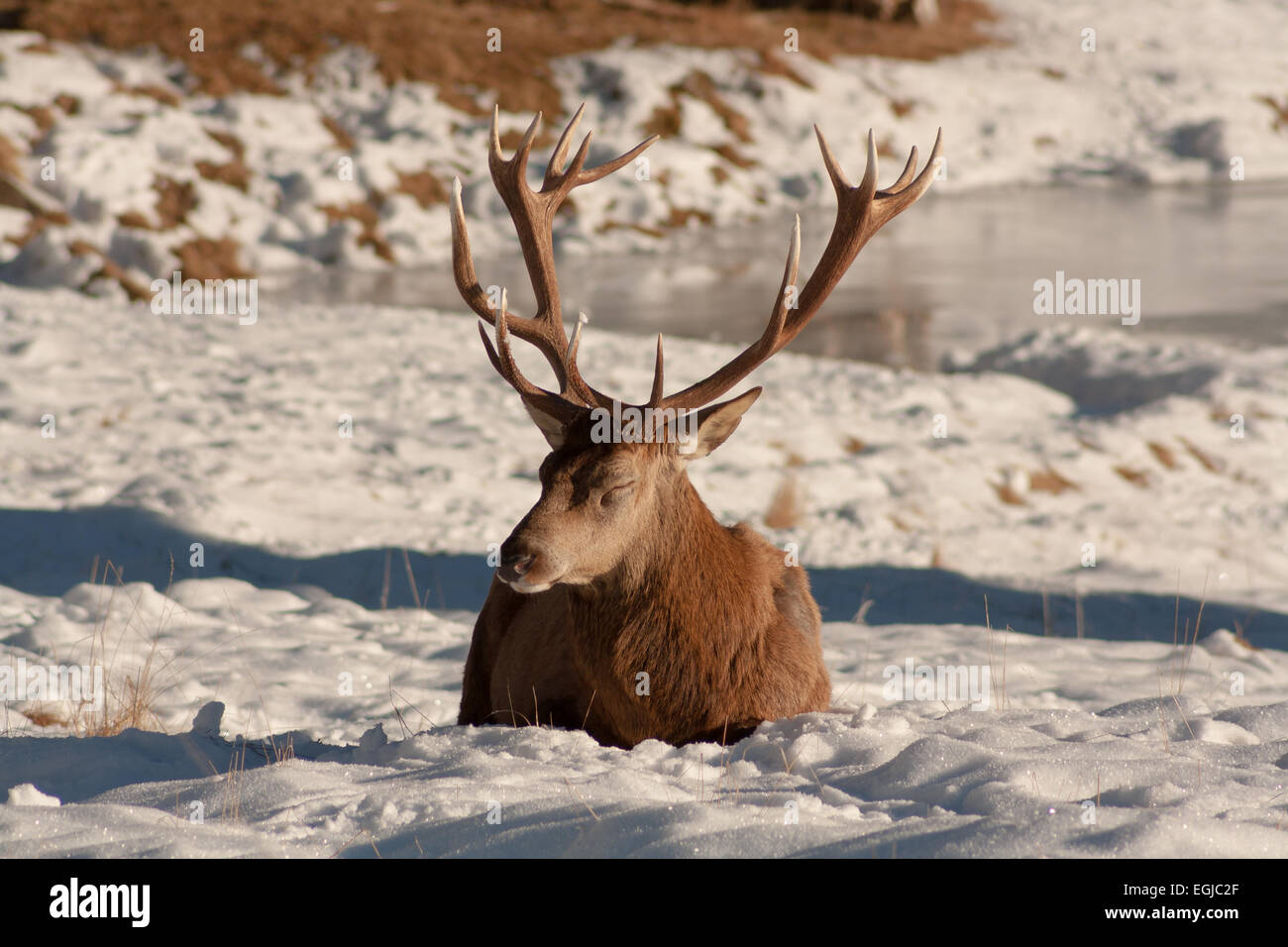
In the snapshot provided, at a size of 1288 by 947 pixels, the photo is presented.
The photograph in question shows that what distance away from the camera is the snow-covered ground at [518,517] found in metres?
3.25

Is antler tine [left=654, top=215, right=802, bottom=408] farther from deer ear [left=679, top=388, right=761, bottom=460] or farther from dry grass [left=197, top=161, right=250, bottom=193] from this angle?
dry grass [left=197, top=161, right=250, bottom=193]

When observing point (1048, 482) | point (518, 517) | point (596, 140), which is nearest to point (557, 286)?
point (518, 517)

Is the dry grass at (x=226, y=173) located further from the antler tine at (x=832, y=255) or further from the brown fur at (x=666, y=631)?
the brown fur at (x=666, y=631)

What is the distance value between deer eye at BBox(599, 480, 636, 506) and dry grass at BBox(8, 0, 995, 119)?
18.4 meters

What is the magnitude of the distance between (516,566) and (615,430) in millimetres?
565

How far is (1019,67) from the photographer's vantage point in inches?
1195

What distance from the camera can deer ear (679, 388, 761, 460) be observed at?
4066 mm

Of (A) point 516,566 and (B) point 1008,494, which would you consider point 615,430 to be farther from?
(B) point 1008,494

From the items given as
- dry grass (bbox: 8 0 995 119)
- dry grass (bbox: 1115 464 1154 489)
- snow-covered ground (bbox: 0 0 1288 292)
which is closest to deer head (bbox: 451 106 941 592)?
dry grass (bbox: 1115 464 1154 489)

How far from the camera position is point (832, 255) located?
4473 mm

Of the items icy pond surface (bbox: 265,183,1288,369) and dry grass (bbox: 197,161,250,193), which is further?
dry grass (bbox: 197,161,250,193)

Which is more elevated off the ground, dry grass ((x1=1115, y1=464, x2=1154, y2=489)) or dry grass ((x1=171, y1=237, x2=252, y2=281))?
dry grass ((x1=171, y1=237, x2=252, y2=281))
